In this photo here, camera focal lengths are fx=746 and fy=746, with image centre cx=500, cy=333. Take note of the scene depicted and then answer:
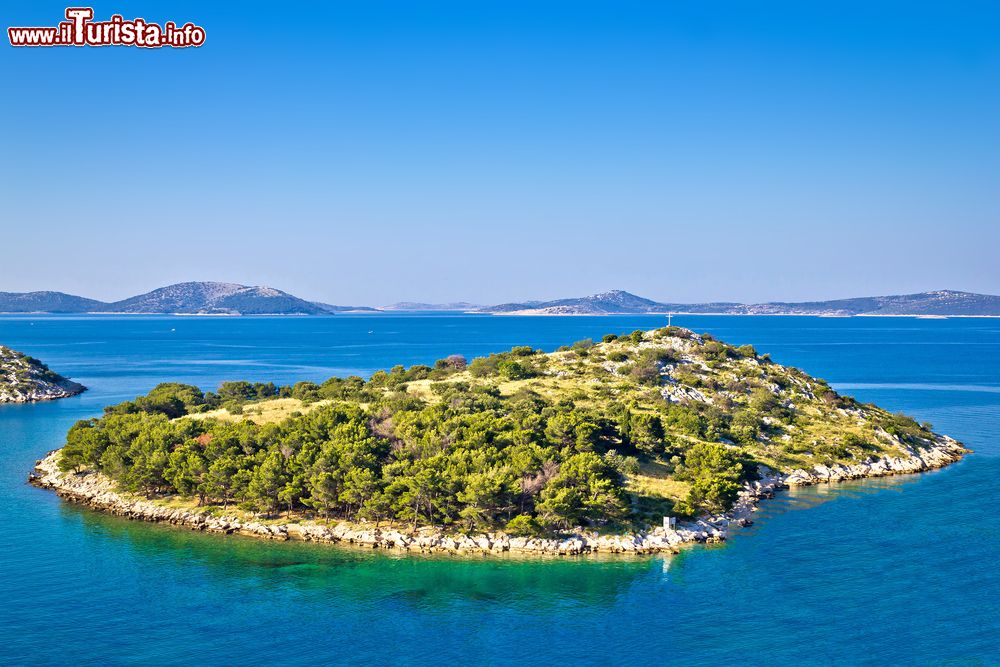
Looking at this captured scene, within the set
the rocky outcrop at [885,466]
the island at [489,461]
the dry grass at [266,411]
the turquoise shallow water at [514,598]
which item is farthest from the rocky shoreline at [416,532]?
the dry grass at [266,411]

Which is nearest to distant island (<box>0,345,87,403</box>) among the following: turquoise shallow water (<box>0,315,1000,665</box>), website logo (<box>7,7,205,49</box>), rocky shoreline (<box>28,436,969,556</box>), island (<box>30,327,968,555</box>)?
island (<box>30,327,968,555</box>)

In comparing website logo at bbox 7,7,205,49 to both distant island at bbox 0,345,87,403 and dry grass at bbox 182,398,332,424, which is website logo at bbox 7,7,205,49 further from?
distant island at bbox 0,345,87,403

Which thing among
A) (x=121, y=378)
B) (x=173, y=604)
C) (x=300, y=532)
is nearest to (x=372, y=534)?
(x=300, y=532)

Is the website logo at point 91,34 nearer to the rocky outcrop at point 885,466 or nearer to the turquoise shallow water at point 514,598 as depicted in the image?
the turquoise shallow water at point 514,598

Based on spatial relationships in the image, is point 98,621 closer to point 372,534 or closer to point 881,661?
point 372,534

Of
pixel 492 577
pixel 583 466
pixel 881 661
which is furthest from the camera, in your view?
pixel 583 466

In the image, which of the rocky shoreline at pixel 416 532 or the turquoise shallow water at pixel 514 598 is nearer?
the turquoise shallow water at pixel 514 598

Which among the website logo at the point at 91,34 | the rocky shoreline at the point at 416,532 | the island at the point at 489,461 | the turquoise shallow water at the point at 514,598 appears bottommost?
the turquoise shallow water at the point at 514,598

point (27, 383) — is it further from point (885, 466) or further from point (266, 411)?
point (885, 466)

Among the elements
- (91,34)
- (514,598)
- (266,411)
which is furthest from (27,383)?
(514,598)
